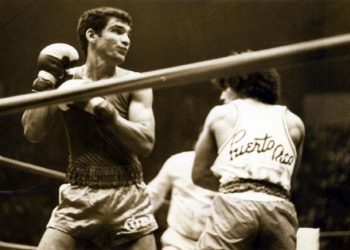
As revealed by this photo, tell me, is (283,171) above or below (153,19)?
below

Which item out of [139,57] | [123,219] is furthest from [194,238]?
[139,57]

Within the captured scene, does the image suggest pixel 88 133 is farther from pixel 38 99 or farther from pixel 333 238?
pixel 333 238

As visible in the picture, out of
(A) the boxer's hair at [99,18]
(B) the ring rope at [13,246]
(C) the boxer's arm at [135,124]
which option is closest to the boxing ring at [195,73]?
(C) the boxer's arm at [135,124]

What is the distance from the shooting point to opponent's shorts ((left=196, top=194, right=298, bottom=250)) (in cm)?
106

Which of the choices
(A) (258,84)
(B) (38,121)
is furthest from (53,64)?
(A) (258,84)

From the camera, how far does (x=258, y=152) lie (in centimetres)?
107

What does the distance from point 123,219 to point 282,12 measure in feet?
1.26

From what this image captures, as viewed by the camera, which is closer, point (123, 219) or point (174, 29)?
point (123, 219)

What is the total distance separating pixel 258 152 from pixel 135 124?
175mm

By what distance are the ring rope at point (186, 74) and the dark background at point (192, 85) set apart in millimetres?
166

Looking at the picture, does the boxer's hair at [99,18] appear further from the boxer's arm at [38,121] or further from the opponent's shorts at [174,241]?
the opponent's shorts at [174,241]

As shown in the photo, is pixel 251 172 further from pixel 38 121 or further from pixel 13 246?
pixel 13 246

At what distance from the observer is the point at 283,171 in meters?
1.07

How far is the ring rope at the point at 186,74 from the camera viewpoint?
31.9 inches
